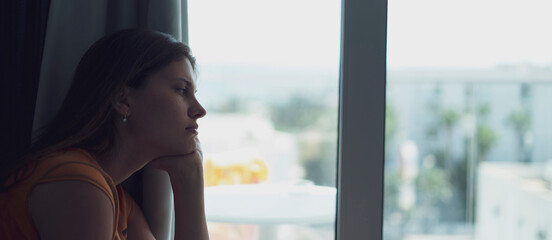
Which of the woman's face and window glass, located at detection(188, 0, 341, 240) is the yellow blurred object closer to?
window glass, located at detection(188, 0, 341, 240)

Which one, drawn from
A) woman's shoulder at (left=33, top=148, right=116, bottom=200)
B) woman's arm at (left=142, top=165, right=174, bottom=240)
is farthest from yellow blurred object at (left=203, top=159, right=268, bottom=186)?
woman's shoulder at (left=33, top=148, right=116, bottom=200)

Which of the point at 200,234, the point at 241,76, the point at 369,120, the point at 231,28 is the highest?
the point at 231,28

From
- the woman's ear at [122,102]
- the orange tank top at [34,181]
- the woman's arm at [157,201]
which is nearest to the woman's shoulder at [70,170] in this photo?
the orange tank top at [34,181]

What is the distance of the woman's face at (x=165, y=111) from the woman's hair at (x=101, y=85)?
21 mm

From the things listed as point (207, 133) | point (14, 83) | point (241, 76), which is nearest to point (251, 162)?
point (207, 133)

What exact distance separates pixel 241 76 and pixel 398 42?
464 millimetres

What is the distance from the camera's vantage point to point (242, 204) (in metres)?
1.27

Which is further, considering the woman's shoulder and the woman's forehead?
the woman's forehead

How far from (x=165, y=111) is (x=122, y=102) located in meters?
0.09

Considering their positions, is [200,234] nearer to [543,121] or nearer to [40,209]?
[40,209]

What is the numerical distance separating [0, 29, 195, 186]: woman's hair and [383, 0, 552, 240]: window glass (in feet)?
3.86

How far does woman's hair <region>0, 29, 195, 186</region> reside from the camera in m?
0.90

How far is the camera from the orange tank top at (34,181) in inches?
31.8

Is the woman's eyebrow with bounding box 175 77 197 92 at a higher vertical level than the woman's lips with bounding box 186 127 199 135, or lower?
higher
